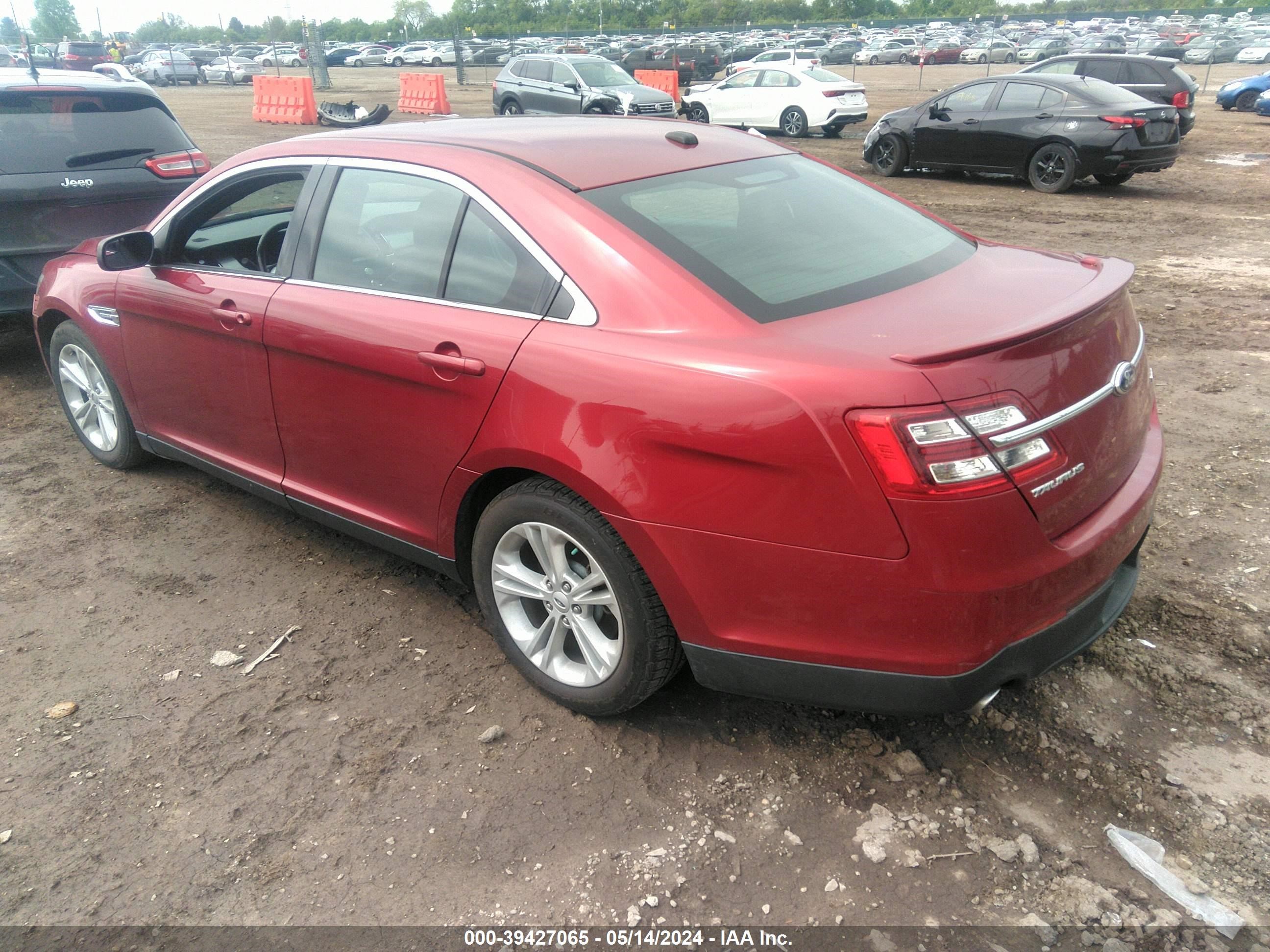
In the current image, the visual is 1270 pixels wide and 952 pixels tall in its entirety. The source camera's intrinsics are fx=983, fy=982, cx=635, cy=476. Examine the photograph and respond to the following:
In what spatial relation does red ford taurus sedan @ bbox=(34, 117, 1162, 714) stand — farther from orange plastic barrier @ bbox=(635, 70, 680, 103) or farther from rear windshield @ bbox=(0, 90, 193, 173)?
orange plastic barrier @ bbox=(635, 70, 680, 103)

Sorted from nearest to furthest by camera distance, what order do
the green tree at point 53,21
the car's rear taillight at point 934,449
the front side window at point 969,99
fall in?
the car's rear taillight at point 934,449 → the front side window at point 969,99 → the green tree at point 53,21

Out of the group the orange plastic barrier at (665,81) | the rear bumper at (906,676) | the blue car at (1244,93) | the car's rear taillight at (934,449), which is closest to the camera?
the car's rear taillight at (934,449)

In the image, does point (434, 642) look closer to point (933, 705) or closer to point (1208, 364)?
point (933, 705)

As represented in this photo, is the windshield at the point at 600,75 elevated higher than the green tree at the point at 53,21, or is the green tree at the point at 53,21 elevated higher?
the green tree at the point at 53,21

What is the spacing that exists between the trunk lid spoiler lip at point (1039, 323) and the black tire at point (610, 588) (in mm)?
892

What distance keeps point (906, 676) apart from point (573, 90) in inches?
865

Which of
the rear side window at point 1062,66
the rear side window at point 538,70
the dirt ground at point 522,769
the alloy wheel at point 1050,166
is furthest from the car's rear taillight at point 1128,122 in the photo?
the rear side window at point 538,70

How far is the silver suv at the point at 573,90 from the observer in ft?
71.4

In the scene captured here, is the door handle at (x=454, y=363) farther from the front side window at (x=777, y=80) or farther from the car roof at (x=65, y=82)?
the front side window at (x=777, y=80)

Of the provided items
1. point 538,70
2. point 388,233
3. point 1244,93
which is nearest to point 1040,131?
point 388,233

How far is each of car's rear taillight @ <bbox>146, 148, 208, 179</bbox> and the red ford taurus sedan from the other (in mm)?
2967

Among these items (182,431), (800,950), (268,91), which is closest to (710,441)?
(800,950)

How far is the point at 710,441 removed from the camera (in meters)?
2.34

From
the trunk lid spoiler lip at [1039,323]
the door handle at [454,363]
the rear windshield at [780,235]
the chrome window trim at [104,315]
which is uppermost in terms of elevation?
the rear windshield at [780,235]
